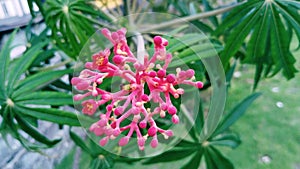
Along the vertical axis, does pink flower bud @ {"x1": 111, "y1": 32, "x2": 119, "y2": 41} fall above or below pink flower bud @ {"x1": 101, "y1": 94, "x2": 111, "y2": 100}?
above

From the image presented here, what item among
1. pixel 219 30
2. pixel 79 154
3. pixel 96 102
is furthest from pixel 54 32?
pixel 79 154

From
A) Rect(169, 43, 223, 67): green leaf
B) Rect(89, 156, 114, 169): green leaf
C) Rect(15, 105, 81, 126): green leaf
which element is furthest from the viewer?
Rect(89, 156, 114, 169): green leaf

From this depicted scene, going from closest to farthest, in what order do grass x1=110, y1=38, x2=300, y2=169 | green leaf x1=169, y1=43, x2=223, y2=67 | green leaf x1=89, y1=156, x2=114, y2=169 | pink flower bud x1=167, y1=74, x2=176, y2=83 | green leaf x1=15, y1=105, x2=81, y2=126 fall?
pink flower bud x1=167, y1=74, x2=176, y2=83
green leaf x1=169, y1=43, x2=223, y2=67
green leaf x1=15, y1=105, x2=81, y2=126
green leaf x1=89, y1=156, x2=114, y2=169
grass x1=110, y1=38, x2=300, y2=169

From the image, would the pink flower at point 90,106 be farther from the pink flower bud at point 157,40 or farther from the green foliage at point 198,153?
the green foliage at point 198,153

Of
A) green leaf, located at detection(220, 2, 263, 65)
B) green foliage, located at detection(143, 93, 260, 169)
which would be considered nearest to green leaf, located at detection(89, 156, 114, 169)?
green foliage, located at detection(143, 93, 260, 169)

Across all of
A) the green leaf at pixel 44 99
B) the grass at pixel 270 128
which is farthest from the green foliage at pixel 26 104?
the grass at pixel 270 128

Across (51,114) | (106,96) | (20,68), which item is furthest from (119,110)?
(20,68)

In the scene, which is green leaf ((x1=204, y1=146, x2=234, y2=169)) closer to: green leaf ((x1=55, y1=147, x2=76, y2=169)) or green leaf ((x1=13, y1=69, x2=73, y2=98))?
green leaf ((x1=13, y1=69, x2=73, y2=98))
